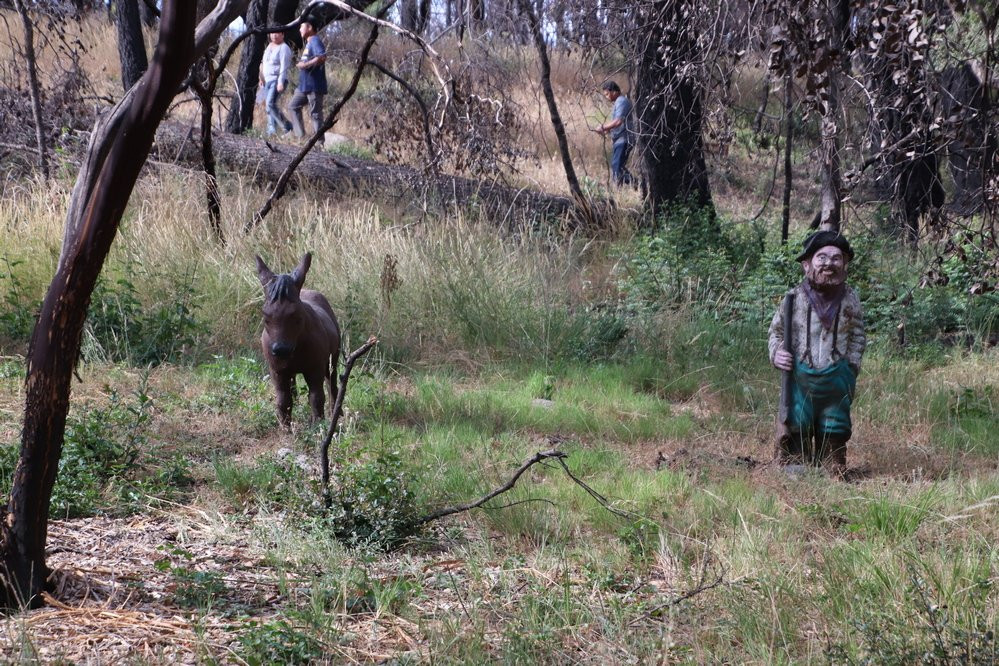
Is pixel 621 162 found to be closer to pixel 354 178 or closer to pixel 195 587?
pixel 354 178

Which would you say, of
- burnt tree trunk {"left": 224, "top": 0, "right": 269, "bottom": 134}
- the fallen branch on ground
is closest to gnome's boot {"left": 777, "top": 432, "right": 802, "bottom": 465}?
the fallen branch on ground

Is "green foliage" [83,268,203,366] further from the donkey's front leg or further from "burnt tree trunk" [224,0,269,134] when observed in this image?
"burnt tree trunk" [224,0,269,134]

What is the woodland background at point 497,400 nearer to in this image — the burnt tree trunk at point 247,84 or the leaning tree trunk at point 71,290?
the leaning tree trunk at point 71,290

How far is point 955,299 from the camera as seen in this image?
31.4 feet

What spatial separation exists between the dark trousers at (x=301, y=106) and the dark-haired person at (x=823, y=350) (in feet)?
35.0

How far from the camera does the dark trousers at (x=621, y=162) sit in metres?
16.1

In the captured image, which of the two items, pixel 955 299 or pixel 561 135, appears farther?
pixel 561 135

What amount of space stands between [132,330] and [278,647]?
16.7 ft

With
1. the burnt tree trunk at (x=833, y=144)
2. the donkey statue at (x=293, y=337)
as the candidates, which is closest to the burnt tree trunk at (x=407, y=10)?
the burnt tree trunk at (x=833, y=144)

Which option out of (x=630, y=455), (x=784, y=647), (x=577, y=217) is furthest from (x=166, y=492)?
(x=577, y=217)

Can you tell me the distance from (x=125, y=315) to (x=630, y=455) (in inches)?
162

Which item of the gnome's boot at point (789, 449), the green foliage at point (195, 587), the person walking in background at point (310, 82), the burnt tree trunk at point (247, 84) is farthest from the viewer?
the burnt tree trunk at point (247, 84)

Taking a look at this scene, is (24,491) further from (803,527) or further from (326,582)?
(803,527)

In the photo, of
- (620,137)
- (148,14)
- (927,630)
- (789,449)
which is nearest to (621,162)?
(620,137)
